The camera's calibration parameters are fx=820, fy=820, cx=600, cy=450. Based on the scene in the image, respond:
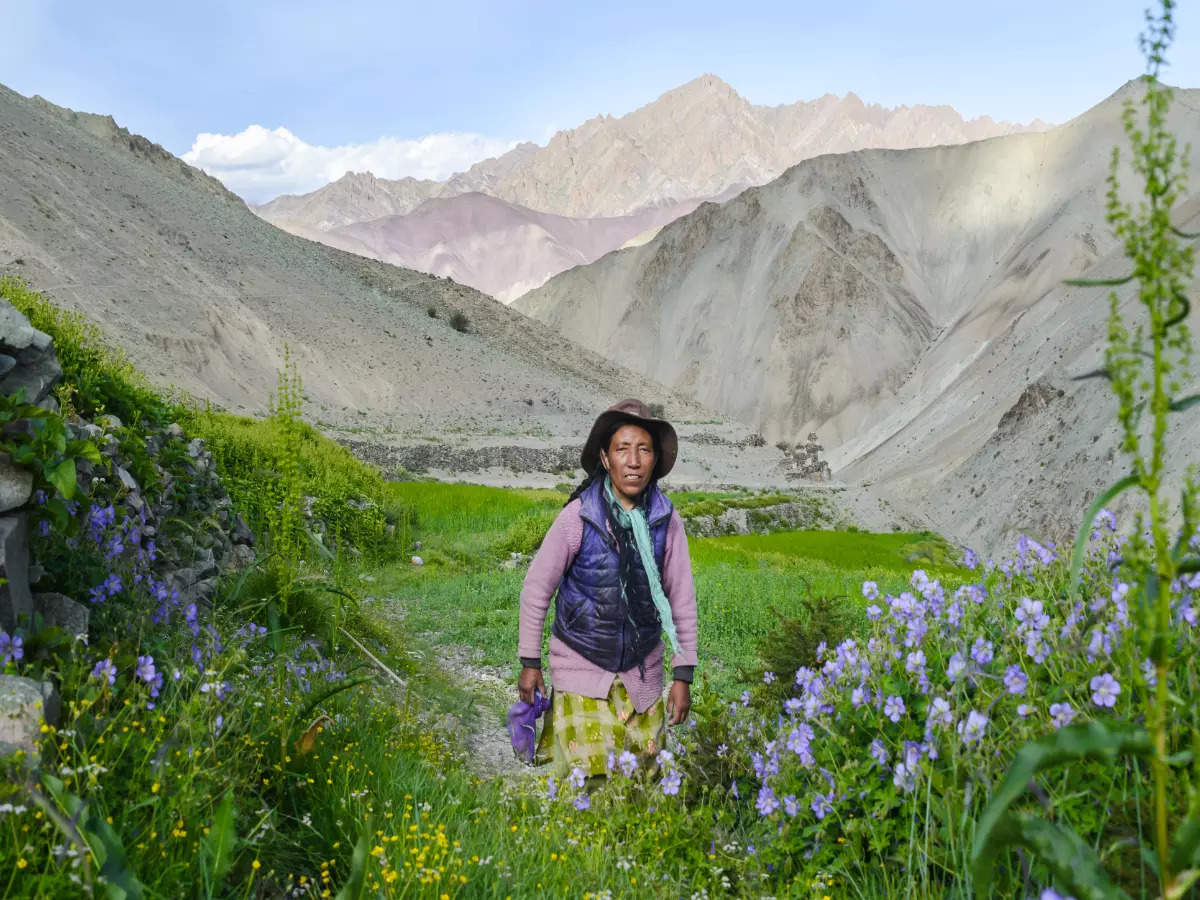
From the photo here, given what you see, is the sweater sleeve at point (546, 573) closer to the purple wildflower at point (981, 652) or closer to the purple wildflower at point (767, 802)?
the purple wildflower at point (767, 802)

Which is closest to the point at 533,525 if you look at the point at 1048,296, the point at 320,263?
the point at 1048,296

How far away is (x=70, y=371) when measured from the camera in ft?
22.0

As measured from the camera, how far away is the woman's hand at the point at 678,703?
15.0ft

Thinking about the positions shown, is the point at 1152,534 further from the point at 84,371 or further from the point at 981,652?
the point at 84,371

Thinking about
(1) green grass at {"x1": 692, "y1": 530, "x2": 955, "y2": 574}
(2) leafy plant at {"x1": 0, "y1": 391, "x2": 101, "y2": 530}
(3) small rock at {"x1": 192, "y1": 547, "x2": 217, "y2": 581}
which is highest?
(2) leafy plant at {"x1": 0, "y1": 391, "x2": 101, "y2": 530}

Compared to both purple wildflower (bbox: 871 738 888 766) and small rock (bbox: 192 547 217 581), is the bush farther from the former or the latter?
purple wildflower (bbox: 871 738 888 766)

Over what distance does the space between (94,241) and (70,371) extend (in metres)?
52.8

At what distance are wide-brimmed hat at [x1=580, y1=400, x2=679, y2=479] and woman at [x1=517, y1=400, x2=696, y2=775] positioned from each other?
0.5 inches

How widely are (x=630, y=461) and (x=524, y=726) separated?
5.42 feet

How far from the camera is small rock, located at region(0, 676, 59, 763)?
8.25ft

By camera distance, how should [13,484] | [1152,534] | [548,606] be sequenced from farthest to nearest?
[548,606]
[13,484]
[1152,534]

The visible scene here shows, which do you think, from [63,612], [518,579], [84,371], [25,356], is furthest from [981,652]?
[518,579]

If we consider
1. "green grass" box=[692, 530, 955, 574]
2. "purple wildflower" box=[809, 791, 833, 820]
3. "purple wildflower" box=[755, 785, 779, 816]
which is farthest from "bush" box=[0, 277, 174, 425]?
"green grass" box=[692, 530, 955, 574]

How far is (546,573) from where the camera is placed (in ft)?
15.1
